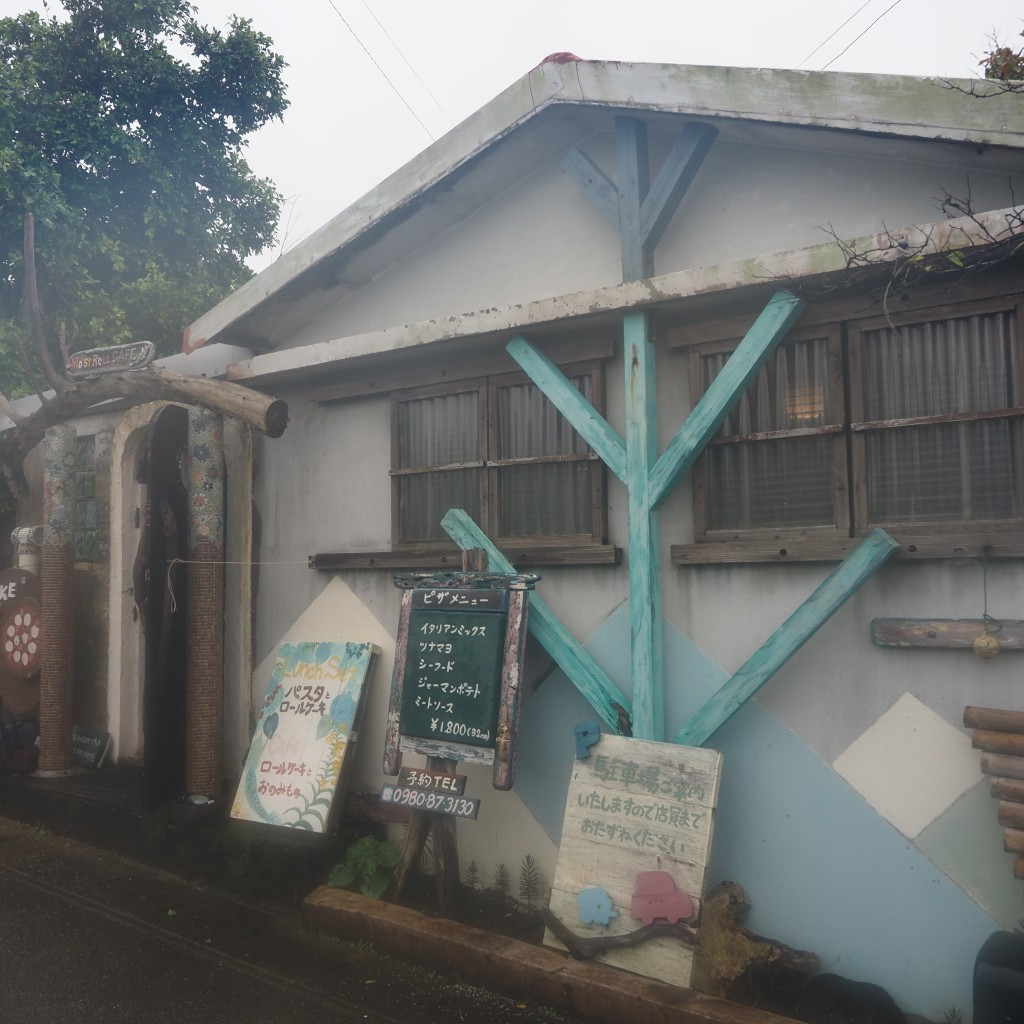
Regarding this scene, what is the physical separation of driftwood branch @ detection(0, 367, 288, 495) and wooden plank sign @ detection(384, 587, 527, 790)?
1.79m

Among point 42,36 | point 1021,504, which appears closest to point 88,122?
point 42,36

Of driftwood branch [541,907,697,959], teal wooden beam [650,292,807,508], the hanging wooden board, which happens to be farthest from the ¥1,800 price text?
the hanging wooden board

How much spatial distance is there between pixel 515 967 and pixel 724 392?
3.25 meters

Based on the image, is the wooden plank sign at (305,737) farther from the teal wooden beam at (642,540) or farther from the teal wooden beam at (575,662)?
the teal wooden beam at (642,540)

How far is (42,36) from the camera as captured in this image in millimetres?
15453

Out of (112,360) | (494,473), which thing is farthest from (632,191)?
(112,360)

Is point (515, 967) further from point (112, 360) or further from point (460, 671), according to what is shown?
point (112, 360)

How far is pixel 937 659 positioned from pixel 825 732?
71 centimetres

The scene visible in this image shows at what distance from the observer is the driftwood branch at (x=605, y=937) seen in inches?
178

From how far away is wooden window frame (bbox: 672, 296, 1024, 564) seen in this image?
14.6 ft

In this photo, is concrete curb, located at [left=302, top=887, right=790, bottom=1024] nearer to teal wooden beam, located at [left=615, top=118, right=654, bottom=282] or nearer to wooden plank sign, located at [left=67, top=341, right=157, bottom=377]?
teal wooden beam, located at [left=615, top=118, right=654, bottom=282]

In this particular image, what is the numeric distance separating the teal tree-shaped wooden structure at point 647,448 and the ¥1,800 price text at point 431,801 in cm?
95

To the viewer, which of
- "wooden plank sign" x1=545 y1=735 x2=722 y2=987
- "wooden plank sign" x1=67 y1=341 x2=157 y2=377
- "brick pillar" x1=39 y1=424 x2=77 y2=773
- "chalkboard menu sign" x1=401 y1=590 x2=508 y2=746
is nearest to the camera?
"wooden plank sign" x1=545 y1=735 x2=722 y2=987

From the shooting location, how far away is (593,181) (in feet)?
18.6
